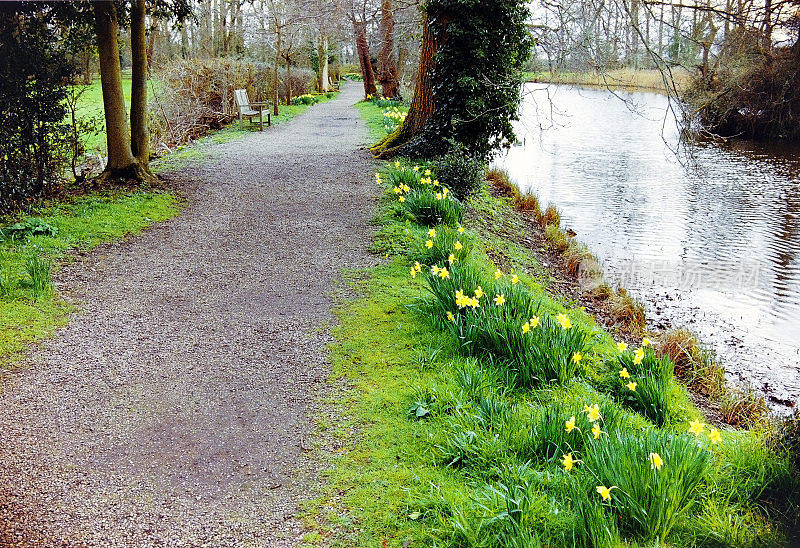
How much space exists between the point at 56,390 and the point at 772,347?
632 cm

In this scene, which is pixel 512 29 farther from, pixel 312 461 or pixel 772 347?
pixel 312 461

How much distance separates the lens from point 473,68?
1061 cm

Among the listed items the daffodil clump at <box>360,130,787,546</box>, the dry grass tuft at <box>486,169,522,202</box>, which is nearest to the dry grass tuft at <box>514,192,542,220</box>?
the dry grass tuft at <box>486,169,522,202</box>

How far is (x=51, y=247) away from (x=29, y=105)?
2.14m

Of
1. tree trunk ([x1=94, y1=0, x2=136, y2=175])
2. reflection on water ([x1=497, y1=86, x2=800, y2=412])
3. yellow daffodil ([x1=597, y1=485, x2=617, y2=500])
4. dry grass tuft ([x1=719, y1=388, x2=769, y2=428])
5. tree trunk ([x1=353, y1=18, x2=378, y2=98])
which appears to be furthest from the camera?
tree trunk ([x1=353, y1=18, x2=378, y2=98])

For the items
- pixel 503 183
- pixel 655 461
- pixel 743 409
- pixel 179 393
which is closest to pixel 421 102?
pixel 503 183

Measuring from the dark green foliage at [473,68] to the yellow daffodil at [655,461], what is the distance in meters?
7.92

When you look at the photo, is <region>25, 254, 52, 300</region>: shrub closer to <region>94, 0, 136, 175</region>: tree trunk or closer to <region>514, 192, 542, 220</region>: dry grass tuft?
<region>94, 0, 136, 175</region>: tree trunk

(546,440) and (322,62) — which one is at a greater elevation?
(322,62)

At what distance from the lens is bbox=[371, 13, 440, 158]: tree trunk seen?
1147cm

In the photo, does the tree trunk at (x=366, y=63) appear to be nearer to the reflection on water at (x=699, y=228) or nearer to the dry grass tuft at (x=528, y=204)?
the reflection on water at (x=699, y=228)

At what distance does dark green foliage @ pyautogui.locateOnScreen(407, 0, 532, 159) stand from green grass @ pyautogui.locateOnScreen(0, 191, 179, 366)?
189 inches

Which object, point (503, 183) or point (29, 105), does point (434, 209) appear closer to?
point (29, 105)

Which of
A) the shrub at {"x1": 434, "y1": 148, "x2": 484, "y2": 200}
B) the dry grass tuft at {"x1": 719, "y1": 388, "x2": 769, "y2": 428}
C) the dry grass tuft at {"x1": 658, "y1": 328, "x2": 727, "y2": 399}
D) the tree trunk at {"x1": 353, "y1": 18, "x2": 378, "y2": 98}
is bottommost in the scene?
the dry grass tuft at {"x1": 719, "y1": 388, "x2": 769, "y2": 428}
